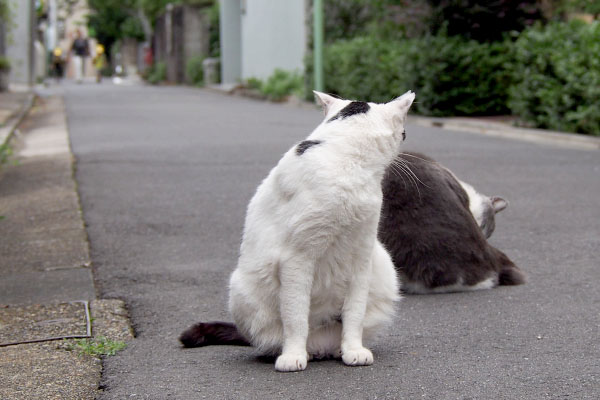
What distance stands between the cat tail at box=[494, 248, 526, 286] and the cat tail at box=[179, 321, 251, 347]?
1.76 m

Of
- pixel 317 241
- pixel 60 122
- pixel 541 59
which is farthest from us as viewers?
pixel 60 122

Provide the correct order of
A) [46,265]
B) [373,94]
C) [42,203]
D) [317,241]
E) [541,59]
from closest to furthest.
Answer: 1. [317,241]
2. [46,265]
3. [42,203]
4. [541,59]
5. [373,94]

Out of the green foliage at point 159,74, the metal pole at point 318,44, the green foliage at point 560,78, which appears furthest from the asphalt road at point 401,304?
the green foliage at point 159,74

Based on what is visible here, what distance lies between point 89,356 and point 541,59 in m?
10.6

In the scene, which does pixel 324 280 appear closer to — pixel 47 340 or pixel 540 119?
pixel 47 340

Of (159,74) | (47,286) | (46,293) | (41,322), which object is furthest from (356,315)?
(159,74)

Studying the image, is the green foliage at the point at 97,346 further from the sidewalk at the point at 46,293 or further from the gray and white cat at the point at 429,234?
the gray and white cat at the point at 429,234

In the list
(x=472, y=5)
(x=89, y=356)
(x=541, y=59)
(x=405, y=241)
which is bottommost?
(x=89, y=356)

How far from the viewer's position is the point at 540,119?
13.3m

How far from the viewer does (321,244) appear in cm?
314

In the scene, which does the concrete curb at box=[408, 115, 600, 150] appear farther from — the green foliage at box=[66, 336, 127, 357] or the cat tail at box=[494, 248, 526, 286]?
the green foliage at box=[66, 336, 127, 357]

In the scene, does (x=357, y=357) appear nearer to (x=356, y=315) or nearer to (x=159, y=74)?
(x=356, y=315)

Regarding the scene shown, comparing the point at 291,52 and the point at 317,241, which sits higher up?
the point at 291,52

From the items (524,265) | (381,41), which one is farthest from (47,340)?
(381,41)
